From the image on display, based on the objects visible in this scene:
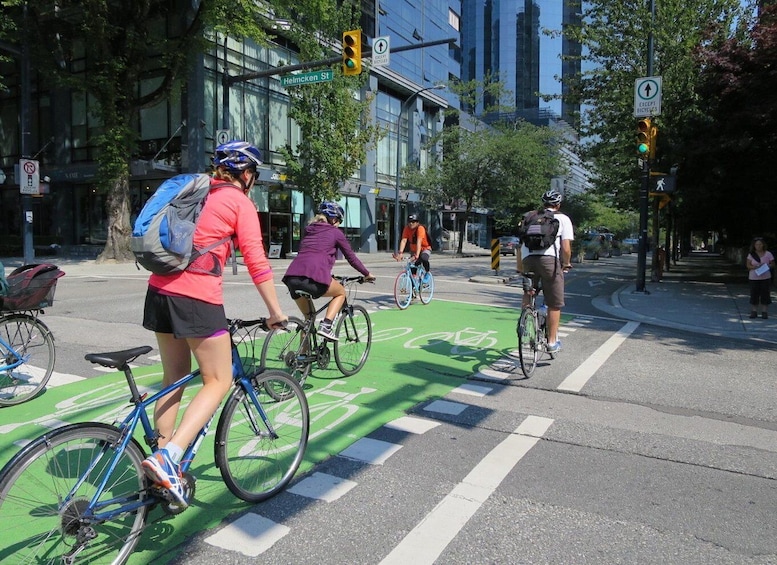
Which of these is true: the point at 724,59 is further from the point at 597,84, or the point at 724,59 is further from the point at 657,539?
the point at 657,539

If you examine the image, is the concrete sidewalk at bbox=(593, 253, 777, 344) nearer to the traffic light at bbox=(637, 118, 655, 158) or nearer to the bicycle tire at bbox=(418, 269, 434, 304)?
the traffic light at bbox=(637, 118, 655, 158)

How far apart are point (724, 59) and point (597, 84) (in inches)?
203

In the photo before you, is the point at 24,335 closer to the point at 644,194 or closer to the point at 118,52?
the point at 644,194

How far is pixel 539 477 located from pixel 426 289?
8687 mm

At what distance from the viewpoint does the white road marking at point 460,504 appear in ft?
9.69

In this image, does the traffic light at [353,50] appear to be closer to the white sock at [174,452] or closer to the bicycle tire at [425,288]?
the bicycle tire at [425,288]

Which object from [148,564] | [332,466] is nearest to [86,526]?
[148,564]

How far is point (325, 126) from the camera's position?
2794 cm

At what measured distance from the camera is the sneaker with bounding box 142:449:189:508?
272cm

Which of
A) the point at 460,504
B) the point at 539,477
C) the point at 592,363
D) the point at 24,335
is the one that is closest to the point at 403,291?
the point at 592,363

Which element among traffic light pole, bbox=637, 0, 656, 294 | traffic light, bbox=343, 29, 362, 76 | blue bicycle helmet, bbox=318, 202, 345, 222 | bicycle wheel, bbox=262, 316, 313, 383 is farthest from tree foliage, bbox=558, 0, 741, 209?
bicycle wheel, bbox=262, 316, 313, 383

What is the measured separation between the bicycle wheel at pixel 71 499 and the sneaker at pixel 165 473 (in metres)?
0.06

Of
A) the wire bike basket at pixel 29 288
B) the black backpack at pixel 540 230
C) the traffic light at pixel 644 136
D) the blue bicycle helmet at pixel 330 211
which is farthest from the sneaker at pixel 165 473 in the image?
the traffic light at pixel 644 136

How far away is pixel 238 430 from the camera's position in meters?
3.31
